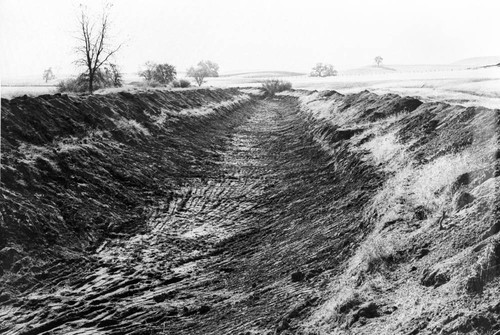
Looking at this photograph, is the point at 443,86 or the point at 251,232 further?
the point at 443,86

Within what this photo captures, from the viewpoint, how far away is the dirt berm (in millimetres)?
6210

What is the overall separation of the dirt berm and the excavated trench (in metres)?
0.04

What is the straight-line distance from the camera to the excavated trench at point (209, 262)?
7.04 metres

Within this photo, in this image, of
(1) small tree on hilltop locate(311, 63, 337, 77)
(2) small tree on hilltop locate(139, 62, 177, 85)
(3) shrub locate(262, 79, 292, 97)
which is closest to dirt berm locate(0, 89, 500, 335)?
(3) shrub locate(262, 79, 292, 97)

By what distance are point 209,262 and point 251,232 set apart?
179 cm

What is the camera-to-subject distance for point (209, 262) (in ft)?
30.3

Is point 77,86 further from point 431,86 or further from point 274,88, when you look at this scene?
point 274,88

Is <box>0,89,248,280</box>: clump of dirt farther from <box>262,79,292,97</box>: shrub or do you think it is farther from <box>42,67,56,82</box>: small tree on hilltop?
<box>42,67,56,82</box>: small tree on hilltop

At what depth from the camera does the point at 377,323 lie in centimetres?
566

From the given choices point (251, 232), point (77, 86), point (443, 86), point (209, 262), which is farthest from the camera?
point (77, 86)

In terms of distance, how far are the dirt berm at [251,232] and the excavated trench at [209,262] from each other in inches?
1.5

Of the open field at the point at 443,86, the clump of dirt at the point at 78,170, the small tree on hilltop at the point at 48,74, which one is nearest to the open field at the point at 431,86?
the open field at the point at 443,86

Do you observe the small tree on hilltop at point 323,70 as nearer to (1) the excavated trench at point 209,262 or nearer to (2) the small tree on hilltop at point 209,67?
(2) the small tree on hilltop at point 209,67

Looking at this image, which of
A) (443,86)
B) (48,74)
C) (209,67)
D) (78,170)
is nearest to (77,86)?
(443,86)
